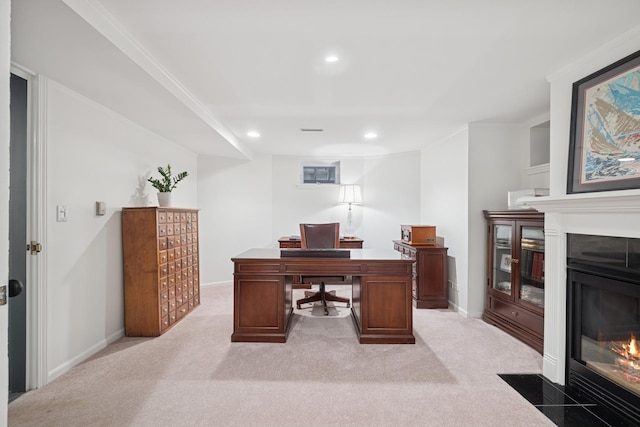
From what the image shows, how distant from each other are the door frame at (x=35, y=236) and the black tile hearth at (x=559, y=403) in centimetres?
332

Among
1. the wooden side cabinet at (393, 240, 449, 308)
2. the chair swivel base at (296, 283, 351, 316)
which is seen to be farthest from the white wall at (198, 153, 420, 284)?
the chair swivel base at (296, 283, 351, 316)

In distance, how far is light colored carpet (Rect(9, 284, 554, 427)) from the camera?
1.76 m

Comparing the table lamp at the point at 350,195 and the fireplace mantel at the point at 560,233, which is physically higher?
the table lamp at the point at 350,195

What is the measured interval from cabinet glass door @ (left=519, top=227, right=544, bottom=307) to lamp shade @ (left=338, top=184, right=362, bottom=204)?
9.12 ft

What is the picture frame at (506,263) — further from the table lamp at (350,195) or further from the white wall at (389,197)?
the table lamp at (350,195)

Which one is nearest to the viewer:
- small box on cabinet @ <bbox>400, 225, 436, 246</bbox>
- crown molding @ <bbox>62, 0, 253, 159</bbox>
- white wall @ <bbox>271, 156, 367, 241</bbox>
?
crown molding @ <bbox>62, 0, 253, 159</bbox>

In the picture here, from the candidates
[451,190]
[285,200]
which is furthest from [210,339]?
[451,190]

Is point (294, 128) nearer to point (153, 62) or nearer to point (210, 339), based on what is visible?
point (153, 62)

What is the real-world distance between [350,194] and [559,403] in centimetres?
387

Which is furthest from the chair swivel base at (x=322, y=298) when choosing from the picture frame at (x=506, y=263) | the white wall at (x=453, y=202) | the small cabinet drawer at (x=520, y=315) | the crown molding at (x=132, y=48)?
the crown molding at (x=132, y=48)

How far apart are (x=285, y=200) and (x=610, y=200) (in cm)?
441

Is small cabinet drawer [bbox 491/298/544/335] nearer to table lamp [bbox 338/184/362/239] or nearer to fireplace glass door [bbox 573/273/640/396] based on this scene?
fireplace glass door [bbox 573/273/640/396]

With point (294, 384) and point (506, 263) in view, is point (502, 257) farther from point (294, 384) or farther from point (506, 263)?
point (294, 384)

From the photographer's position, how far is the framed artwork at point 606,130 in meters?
1.73
